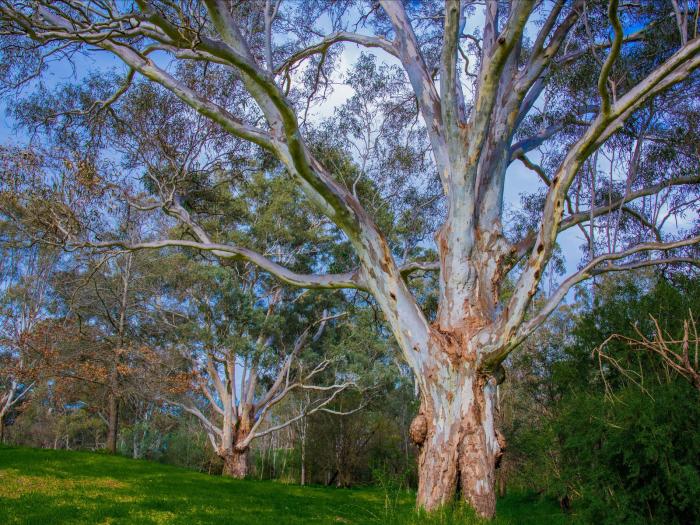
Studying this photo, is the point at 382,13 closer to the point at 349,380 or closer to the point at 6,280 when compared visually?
the point at 349,380

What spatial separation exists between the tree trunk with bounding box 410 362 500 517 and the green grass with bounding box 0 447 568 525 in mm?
247

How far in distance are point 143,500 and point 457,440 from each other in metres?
4.43

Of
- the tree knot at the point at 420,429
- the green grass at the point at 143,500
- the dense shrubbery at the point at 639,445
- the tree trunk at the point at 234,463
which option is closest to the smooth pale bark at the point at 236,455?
the tree trunk at the point at 234,463

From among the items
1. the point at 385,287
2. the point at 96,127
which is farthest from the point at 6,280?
the point at 385,287

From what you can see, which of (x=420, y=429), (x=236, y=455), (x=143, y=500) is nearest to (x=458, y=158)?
(x=420, y=429)

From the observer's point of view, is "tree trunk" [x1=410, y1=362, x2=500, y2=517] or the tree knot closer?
"tree trunk" [x1=410, y1=362, x2=500, y2=517]

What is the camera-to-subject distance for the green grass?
523 centimetres

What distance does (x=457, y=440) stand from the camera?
4938mm

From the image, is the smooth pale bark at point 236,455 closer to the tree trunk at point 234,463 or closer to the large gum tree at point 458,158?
the tree trunk at point 234,463

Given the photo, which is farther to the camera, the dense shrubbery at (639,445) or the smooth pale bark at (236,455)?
the smooth pale bark at (236,455)

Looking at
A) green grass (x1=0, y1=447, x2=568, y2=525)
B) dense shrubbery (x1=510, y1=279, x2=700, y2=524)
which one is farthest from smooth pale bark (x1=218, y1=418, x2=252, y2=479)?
dense shrubbery (x1=510, y1=279, x2=700, y2=524)

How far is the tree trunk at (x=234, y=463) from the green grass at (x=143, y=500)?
14.5 ft

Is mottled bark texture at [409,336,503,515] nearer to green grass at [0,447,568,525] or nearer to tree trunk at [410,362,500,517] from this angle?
tree trunk at [410,362,500,517]

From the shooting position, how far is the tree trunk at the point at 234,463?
1620 cm
